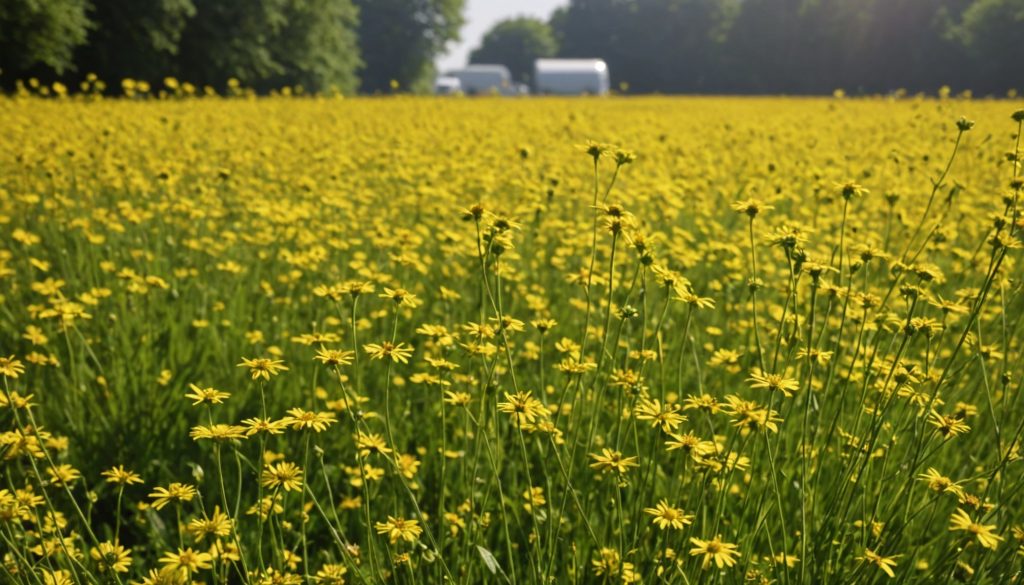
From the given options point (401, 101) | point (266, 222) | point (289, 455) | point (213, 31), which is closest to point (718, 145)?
point (266, 222)

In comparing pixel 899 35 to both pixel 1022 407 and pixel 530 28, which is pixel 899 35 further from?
pixel 1022 407

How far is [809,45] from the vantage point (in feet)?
154

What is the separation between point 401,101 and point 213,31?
25.8 ft

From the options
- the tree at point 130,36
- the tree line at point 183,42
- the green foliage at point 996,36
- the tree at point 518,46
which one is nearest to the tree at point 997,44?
the green foliage at point 996,36

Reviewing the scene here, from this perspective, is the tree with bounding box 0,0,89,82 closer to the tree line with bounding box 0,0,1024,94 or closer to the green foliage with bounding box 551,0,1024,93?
the tree line with bounding box 0,0,1024,94

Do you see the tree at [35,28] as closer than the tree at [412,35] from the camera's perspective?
Yes

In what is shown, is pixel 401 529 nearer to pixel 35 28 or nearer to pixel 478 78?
pixel 35 28

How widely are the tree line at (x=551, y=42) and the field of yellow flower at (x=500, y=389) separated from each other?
909 cm

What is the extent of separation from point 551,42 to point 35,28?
62.7m

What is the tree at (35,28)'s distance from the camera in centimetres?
1384

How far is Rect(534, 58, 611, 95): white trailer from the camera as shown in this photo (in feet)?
Answer: 150

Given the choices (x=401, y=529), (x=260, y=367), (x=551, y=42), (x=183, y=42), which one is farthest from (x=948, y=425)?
(x=551, y=42)

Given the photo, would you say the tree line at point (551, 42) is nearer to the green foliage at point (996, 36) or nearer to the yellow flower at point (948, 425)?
the green foliage at point (996, 36)

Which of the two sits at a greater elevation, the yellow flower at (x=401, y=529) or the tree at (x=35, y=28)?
the tree at (x=35, y=28)
